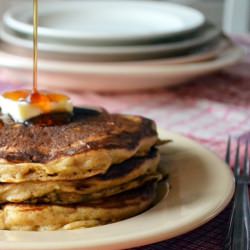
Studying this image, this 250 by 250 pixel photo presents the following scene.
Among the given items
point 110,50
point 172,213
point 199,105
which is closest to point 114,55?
point 110,50

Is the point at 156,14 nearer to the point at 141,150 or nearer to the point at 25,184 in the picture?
the point at 141,150

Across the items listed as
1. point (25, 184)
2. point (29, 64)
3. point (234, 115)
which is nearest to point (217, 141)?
point (234, 115)

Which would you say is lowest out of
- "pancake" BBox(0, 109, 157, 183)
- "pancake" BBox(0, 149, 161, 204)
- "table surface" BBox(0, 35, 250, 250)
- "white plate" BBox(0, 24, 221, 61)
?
"table surface" BBox(0, 35, 250, 250)

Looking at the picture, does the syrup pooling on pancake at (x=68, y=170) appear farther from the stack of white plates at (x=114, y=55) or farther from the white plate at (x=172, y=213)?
the stack of white plates at (x=114, y=55)

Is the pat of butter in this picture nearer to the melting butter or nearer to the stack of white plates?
the melting butter

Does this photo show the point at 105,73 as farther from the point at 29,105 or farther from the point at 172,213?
the point at 172,213

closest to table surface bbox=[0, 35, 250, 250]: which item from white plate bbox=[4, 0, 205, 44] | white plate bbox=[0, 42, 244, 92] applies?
white plate bbox=[0, 42, 244, 92]

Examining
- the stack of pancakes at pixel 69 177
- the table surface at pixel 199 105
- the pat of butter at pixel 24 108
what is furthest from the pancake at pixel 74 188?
the table surface at pixel 199 105
